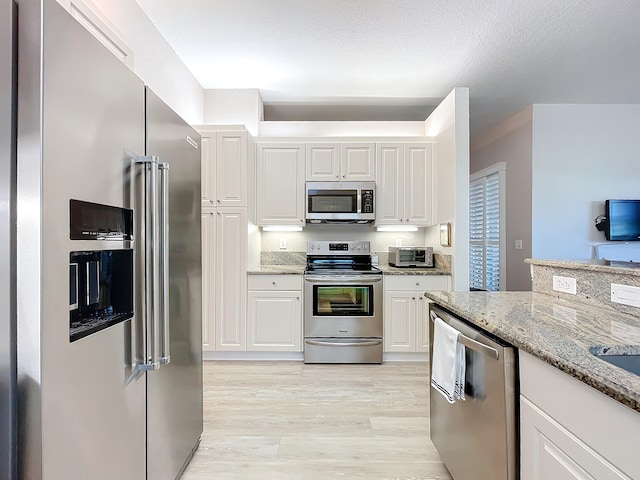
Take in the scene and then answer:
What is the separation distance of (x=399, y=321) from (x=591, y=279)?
1.99m

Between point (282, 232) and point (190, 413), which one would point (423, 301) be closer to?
point (282, 232)

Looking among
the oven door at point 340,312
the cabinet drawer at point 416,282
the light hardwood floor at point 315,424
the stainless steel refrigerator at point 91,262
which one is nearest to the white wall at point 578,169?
the cabinet drawer at point 416,282

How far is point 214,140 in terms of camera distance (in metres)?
3.31

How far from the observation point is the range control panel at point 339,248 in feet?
12.2

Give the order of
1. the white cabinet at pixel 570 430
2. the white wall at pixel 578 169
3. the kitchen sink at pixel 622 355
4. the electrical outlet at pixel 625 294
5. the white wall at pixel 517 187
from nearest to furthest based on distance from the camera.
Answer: the white cabinet at pixel 570 430
the kitchen sink at pixel 622 355
the electrical outlet at pixel 625 294
the white wall at pixel 578 169
the white wall at pixel 517 187

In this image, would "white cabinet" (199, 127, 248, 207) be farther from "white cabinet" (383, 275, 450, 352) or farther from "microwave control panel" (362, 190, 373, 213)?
"white cabinet" (383, 275, 450, 352)

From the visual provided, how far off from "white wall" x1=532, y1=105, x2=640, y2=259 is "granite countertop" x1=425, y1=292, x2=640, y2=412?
3.06 m

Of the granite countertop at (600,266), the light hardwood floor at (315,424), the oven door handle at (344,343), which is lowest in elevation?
the light hardwood floor at (315,424)

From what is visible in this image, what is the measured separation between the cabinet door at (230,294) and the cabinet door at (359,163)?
4.55 feet

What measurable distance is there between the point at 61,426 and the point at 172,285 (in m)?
0.69

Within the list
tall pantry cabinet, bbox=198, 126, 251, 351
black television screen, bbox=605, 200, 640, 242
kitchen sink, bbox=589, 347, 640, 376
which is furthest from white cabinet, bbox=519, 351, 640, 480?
black television screen, bbox=605, 200, 640, 242

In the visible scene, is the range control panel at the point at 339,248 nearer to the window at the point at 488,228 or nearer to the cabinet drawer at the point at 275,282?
the cabinet drawer at the point at 275,282

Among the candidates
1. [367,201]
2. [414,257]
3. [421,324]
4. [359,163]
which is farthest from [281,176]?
[421,324]

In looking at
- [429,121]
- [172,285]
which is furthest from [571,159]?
[172,285]
